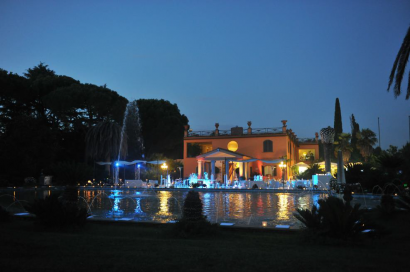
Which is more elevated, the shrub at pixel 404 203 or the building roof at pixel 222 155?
the building roof at pixel 222 155

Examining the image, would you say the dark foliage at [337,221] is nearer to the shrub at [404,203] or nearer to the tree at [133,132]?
the shrub at [404,203]

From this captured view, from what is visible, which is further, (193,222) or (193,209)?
(193,209)

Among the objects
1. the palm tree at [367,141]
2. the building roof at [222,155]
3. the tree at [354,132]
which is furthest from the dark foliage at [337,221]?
the tree at [354,132]

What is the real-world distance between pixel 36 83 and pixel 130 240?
3516 cm

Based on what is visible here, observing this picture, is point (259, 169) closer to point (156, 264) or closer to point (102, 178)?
point (102, 178)

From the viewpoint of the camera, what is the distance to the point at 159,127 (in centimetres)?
4259

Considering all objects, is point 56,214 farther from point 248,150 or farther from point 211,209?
point 248,150

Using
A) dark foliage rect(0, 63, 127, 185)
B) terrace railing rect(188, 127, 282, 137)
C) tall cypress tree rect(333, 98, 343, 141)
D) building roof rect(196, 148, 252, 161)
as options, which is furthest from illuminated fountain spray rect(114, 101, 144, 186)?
tall cypress tree rect(333, 98, 343, 141)

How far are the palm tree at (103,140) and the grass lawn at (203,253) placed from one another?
2871 centimetres

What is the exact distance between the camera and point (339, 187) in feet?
45.6

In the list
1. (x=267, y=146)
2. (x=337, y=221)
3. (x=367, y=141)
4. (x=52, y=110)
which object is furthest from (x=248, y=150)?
(x=337, y=221)

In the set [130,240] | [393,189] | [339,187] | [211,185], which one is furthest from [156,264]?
[211,185]

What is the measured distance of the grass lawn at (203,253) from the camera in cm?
412

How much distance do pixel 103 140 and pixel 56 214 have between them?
91.9ft
